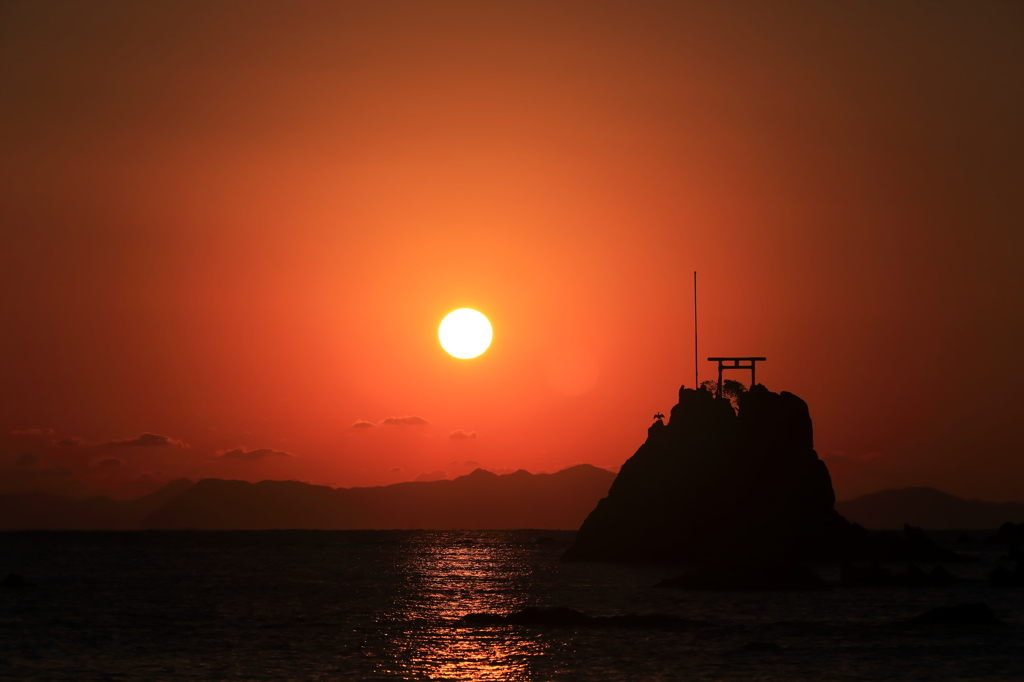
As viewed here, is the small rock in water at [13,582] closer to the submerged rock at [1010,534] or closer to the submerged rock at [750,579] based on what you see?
the submerged rock at [750,579]

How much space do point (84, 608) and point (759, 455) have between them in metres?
70.6

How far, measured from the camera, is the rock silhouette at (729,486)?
10612cm

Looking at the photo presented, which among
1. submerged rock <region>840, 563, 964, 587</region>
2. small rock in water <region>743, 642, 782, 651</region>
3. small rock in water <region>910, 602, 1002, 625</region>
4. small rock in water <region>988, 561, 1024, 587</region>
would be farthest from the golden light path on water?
small rock in water <region>988, 561, 1024, 587</region>

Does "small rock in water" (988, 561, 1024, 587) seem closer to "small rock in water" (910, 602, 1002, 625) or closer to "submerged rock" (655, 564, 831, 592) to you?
"submerged rock" (655, 564, 831, 592)

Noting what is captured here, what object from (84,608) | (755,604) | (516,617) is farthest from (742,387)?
(84,608)

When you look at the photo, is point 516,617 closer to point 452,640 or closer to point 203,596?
point 452,640

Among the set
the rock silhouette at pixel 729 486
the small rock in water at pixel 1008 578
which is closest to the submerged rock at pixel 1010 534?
the rock silhouette at pixel 729 486

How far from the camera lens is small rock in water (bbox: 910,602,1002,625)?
199ft

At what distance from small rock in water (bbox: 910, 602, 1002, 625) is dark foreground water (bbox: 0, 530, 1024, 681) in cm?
156

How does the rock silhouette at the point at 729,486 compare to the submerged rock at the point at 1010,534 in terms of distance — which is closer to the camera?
the rock silhouette at the point at 729,486

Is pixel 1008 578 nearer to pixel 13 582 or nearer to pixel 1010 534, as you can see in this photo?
pixel 13 582

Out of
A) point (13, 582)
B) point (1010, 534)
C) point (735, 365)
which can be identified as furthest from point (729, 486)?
point (1010, 534)

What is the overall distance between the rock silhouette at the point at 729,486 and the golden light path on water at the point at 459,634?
1747 centimetres

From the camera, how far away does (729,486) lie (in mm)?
107875
